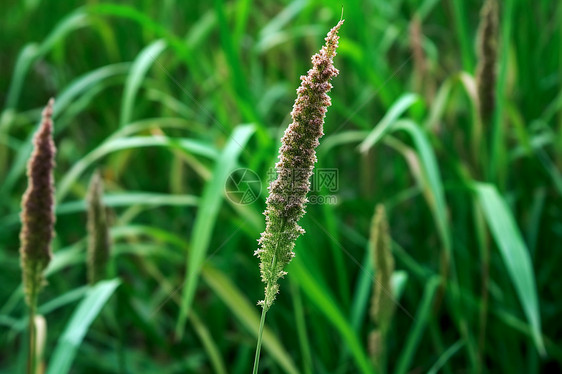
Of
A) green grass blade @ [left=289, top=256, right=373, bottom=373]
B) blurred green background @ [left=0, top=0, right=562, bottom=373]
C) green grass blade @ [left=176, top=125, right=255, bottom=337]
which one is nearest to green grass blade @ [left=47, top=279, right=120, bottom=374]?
blurred green background @ [left=0, top=0, right=562, bottom=373]

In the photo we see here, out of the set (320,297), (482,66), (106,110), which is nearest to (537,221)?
(482,66)

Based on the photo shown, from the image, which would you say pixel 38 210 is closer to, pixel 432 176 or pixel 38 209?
pixel 38 209

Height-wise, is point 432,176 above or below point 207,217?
above

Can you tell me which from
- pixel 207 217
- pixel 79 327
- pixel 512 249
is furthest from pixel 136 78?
pixel 512 249

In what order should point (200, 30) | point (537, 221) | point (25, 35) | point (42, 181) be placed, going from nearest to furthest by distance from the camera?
1. point (42, 181)
2. point (537, 221)
3. point (200, 30)
4. point (25, 35)

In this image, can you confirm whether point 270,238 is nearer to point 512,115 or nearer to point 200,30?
point 512,115

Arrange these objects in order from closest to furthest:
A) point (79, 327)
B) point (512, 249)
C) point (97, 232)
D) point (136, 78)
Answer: point (79, 327), point (97, 232), point (512, 249), point (136, 78)
